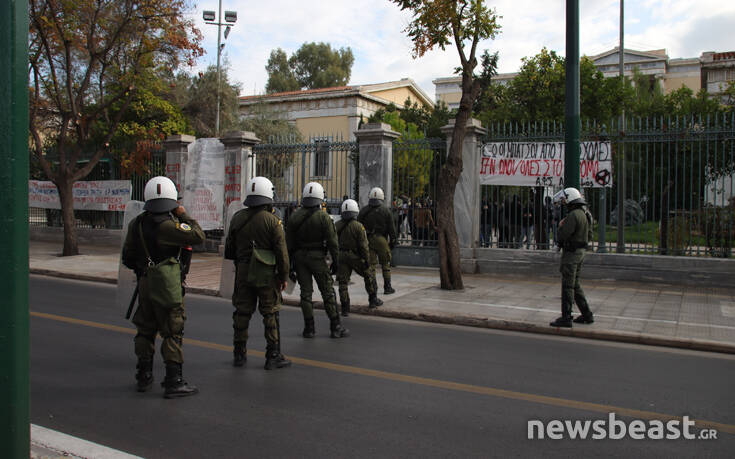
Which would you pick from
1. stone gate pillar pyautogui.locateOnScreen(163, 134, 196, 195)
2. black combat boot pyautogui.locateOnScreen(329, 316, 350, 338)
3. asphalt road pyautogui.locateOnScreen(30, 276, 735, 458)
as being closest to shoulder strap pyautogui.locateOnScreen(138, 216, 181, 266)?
asphalt road pyautogui.locateOnScreen(30, 276, 735, 458)

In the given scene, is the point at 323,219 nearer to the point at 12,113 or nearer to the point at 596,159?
the point at 12,113

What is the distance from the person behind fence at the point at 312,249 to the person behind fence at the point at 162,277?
2.20 m

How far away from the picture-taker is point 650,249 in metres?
11.7

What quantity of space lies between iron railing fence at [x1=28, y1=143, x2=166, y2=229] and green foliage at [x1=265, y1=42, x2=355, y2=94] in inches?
1360

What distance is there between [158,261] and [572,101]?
6864 mm

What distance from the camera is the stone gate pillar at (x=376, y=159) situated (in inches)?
553

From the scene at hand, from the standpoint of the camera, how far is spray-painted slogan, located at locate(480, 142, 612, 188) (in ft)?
40.0

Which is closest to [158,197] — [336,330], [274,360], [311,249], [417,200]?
[274,360]

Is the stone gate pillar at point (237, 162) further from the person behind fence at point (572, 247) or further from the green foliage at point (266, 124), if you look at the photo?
the green foliage at point (266, 124)

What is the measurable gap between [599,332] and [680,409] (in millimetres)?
2822

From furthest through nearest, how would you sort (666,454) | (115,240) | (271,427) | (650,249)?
(115,240) < (650,249) < (271,427) < (666,454)

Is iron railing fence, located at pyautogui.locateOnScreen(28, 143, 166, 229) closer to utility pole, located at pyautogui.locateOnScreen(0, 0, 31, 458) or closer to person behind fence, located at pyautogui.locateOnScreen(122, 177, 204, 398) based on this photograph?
person behind fence, located at pyautogui.locateOnScreen(122, 177, 204, 398)

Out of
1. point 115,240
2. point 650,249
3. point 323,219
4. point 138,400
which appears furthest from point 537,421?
point 115,240

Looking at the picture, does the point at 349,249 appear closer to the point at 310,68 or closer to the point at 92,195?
the point at 92,195
